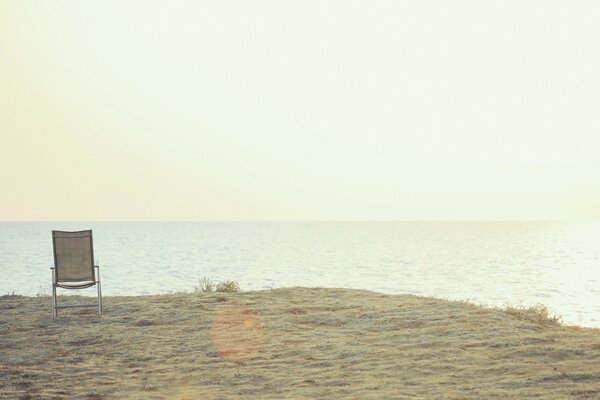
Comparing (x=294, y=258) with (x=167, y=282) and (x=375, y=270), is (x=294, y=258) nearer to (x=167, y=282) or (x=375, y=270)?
(x=375, y=270)

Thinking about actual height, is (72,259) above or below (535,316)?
above

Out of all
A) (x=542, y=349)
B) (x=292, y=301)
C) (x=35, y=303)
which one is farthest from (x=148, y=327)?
(x=542, y=349)

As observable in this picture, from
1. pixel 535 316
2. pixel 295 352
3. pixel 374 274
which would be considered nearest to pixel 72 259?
pixel 295 352

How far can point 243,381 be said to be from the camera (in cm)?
602

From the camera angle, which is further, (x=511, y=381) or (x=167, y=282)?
(x=167, y=282)

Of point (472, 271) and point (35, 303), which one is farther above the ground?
point (35, 303)

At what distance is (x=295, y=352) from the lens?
7102 millimetres

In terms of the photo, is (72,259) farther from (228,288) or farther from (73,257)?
(228,288)

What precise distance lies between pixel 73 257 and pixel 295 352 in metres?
4.24

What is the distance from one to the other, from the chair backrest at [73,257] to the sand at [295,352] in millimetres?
619

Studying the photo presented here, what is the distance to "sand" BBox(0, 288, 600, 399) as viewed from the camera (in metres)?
5.63

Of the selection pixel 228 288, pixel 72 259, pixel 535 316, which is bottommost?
pixel 535 316

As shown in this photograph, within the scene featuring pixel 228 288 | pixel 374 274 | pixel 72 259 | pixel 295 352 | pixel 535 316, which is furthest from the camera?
pixel 374 274

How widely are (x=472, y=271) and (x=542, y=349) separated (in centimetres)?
3344
